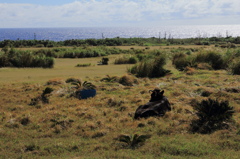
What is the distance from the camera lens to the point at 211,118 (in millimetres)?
8531

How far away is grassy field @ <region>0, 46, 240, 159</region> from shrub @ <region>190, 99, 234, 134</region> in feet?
0.95

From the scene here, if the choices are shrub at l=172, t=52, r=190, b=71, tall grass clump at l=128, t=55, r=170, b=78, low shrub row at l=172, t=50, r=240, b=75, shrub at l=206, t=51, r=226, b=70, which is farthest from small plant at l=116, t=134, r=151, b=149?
shrub at l=206, t=51, r=226, b=70

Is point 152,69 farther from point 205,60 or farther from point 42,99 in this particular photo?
point 42,99

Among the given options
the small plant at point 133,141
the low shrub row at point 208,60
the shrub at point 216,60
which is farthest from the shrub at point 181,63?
the small plant at point 133,141

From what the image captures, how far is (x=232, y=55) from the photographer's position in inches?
938

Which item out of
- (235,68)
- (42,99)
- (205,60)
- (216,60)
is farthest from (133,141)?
(205,60)

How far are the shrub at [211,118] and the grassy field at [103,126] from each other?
290 mm

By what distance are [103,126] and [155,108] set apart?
6.81 feet

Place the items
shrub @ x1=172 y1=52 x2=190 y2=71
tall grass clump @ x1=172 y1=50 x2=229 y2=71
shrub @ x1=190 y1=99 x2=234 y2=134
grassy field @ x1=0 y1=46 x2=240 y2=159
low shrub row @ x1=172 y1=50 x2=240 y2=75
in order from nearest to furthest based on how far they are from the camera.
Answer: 1. grassy field @ x1=0 y1=46 x2=240 y2=159
2. shrub @ x1=190 y1=99 x2=234 y2=134
3. low shrub row @ x1=172 y1=50 x2=240 y2=75
4. tall grass clump @ x1=172 y1=50 x2=229 y2=71
5. shrub @ x1=172 y1=52 x2=190 y2=71

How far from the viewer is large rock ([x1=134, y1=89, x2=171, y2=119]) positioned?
9.77 meters

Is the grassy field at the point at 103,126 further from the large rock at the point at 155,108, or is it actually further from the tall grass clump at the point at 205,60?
the tall grass clump at the point at 205,60

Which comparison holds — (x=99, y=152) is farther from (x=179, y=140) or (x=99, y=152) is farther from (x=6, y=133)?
(x=6, y=133)

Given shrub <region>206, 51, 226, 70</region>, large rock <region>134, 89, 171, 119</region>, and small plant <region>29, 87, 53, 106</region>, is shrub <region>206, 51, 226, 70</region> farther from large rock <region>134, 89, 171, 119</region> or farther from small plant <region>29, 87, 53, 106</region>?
small plant <region>29, 87, 53, 106</region>

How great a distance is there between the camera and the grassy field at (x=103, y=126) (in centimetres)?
666
